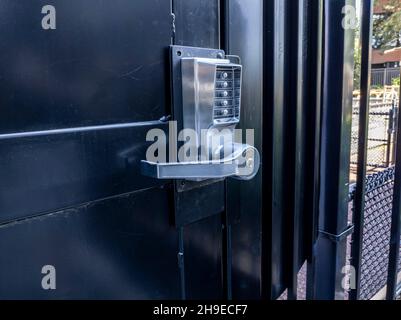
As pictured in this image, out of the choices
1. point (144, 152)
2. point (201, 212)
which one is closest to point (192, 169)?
point (144, 152)

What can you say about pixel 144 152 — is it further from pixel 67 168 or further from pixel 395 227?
pixel 395 227

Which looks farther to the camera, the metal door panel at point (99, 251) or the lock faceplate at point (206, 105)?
the lock faceplate at point (206, 105)

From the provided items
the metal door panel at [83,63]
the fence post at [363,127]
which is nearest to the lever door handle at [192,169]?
the metal door panel at [83,63]

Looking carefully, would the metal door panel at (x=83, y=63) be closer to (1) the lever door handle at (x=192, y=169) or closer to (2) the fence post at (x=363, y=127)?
(1) the lever door handle at (x=192, y=169)

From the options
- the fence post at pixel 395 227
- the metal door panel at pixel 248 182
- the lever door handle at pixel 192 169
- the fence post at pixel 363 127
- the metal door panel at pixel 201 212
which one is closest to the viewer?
the lever door handle at pixel 192 169

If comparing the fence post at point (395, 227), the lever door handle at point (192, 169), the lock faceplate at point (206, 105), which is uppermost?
the lock faceplate at point (206, 105)

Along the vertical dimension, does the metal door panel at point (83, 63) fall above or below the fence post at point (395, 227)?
above

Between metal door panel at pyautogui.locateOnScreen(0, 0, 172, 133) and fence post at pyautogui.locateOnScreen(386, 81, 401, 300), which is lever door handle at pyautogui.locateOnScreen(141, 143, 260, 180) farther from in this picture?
fence post at pyautogui.locateOnScreen(386, 81, 401, 300)

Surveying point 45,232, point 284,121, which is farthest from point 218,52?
point 45,232

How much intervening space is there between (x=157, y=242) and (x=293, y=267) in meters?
0.64

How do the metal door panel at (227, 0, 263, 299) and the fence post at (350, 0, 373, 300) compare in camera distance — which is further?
the fence post at (350, 0, 373, 300)

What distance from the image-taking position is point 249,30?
1138 mm

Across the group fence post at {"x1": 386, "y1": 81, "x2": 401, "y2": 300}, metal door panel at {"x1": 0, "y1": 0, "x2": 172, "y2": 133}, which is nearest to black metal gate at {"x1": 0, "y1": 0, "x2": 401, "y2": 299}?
metal door panel at {"x1": 0, "y1": 0, "x2": 172, "y2": 133}

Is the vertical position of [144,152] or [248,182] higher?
[144,152]
